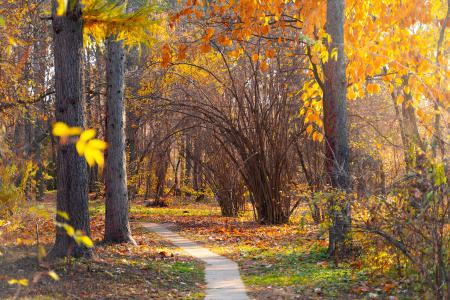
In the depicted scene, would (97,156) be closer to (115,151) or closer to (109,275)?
(109,275)

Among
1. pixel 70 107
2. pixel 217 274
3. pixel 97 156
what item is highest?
pixel 70 107

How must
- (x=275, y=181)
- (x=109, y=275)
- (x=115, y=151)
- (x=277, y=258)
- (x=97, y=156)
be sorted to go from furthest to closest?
(x=275, y=181), (x=115, y=151), (x=277, y=258), (x=109, y=275), (x=97, y=156)

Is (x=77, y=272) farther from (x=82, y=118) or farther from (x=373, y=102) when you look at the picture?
(x=373, y=102)

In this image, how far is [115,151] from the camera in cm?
1138

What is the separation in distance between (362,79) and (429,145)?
4.17 metres

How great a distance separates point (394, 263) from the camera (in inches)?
286

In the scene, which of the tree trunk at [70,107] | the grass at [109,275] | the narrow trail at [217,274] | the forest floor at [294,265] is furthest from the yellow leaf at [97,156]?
the tree trunk at [70,107]

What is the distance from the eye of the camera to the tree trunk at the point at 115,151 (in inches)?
443

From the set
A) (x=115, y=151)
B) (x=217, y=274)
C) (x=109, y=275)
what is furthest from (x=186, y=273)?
(x=115, y=151)

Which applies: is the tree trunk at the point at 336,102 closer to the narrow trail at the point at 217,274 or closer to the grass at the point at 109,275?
the narrow trail at the point at 217,274

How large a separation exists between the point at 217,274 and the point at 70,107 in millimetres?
3416

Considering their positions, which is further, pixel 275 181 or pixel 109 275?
pixel 275 181

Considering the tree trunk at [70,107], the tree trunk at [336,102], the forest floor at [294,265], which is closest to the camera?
the forest floor at [294,265]

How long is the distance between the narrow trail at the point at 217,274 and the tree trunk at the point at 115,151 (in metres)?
1.49
